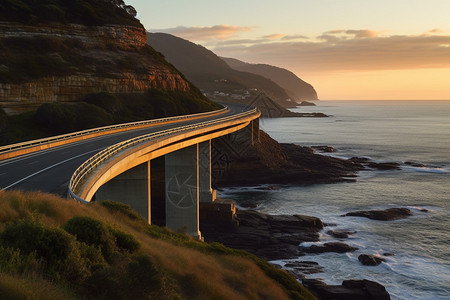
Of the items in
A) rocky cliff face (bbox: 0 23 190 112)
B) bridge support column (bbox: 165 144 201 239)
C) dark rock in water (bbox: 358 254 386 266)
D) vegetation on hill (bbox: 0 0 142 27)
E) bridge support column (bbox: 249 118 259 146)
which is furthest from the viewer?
bridge support column (bbox: 249 118 259 146)

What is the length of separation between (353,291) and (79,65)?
2170 inches

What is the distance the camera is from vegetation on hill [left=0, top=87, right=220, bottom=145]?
5088 cm

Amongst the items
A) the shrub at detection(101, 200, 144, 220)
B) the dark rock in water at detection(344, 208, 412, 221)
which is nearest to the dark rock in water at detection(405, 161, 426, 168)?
the dark rock in water at detection(344, 208, 412, 221)

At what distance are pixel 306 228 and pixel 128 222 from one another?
31.0 meters

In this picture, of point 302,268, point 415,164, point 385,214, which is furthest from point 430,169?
point 302,268

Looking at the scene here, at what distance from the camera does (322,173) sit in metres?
78.6

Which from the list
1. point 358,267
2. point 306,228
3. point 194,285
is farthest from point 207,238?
point 194,285

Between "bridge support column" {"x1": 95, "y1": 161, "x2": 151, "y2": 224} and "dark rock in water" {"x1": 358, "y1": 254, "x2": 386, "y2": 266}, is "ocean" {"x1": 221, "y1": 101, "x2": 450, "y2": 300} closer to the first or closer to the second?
"dark rock in water" {"x1": 358, "y1": 254, "x2": 386, "y2": 266}

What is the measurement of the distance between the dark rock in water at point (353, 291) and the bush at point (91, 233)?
2211 centimetres

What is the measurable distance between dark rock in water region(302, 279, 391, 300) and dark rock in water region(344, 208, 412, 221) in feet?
74.3

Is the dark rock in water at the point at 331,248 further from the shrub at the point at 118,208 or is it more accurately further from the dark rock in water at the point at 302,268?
the shrub at the point at 118,208

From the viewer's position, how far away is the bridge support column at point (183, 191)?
146ft

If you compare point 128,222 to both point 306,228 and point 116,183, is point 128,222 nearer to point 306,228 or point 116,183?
point 116,183

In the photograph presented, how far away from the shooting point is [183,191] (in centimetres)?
4522
